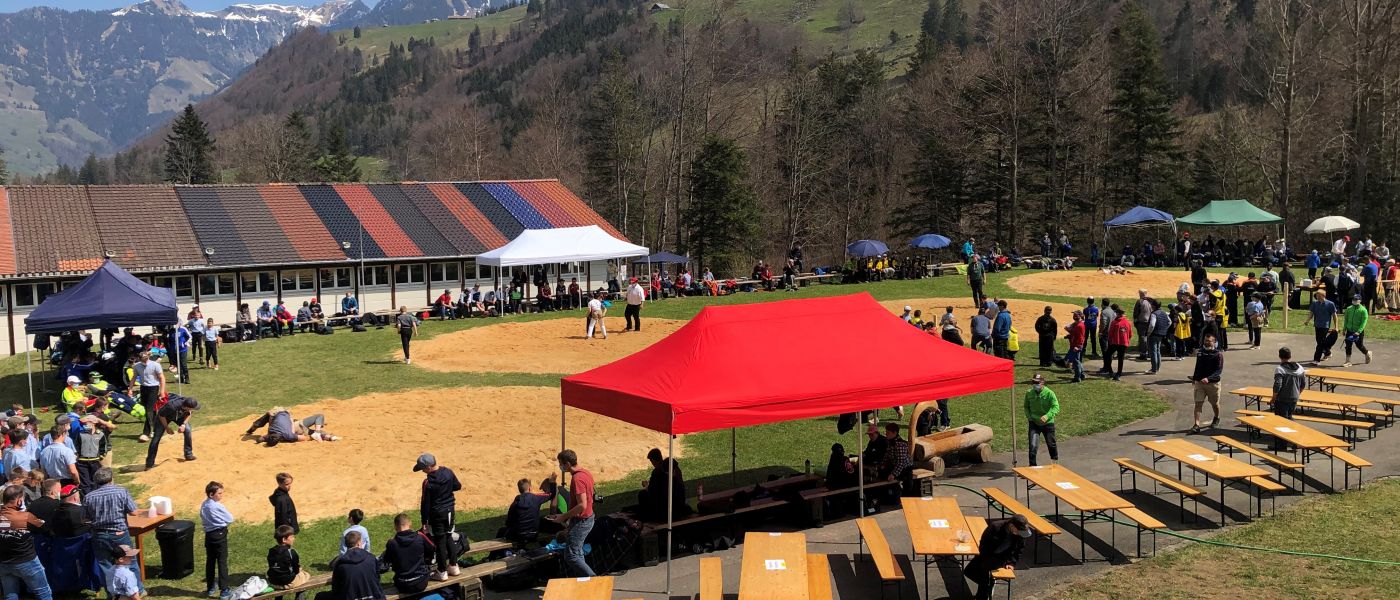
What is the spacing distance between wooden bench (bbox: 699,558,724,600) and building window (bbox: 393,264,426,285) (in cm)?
2974

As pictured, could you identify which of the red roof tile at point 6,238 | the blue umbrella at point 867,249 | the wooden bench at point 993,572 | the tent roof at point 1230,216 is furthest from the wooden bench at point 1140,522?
the red roof tile at point 6,238

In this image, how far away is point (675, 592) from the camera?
1095 cm

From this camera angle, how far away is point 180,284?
112ft

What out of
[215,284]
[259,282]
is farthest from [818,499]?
[215,284]

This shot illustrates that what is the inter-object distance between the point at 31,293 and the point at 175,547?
966 inches

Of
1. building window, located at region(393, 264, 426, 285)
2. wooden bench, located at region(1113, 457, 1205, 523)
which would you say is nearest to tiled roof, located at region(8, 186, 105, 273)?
building window, located at region(393, 264, 426, 285)

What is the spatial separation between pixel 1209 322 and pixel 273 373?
70.5 feet

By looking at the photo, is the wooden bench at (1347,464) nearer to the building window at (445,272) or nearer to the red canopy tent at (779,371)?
the red canopy tent at (779,371)

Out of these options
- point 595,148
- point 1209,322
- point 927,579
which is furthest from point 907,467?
point 595,148

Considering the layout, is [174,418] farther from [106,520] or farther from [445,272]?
[445,272]

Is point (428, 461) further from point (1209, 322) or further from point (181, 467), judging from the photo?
point (1209, 322)

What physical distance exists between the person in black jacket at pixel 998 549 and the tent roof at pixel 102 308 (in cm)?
1782

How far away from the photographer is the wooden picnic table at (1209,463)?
1223 cm

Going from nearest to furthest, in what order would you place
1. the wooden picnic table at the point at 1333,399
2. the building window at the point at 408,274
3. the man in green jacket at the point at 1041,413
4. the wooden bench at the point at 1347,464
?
the wooden bench at the point at 1347,464
the man in green jacket at the point at 1041,413
the wooden picnic table at the point at 1333,399
the building window at the point at 408,274
